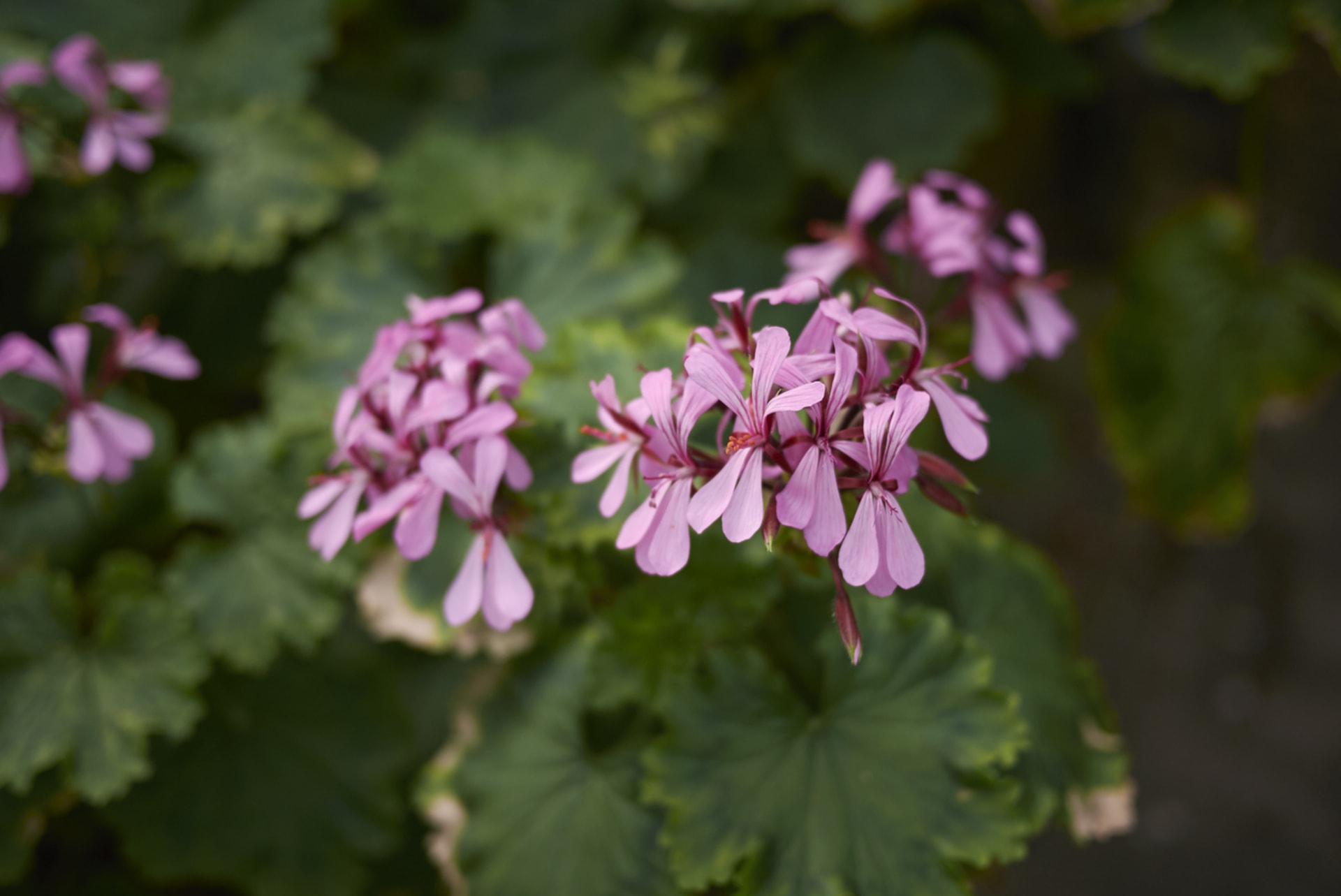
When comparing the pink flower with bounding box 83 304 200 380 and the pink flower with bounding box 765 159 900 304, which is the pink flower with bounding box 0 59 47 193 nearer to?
the pink flower with bounding box 83 304 200 380

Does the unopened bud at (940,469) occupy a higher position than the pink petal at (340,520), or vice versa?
the unopened bud at (940,469)

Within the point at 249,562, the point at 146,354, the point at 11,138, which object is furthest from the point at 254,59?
the point at 249,562

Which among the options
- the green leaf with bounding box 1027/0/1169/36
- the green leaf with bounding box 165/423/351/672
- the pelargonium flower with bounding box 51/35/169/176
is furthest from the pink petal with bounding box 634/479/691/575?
the green leaf with bounding box 1027/0/1169/36

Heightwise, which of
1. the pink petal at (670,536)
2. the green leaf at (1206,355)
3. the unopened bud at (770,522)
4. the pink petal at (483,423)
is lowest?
the green leaf at (1206,355)

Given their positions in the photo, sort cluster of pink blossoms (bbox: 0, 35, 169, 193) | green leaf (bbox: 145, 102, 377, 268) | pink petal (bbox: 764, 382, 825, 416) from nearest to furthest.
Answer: pink petal (bbox: 764, 382, 825, 416) < cluster of pink blossoms (bbox: 0, 35, 169, 193) < green leaf (bbox: 145, 102, 377, 268)

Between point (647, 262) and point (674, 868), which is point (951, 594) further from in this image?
point (647, 262)

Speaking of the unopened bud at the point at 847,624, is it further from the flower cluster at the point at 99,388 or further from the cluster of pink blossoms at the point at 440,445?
the flower cluster at the point at 99,388

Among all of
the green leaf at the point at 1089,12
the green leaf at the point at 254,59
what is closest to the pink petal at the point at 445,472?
the green leaf at the point at 254,59
